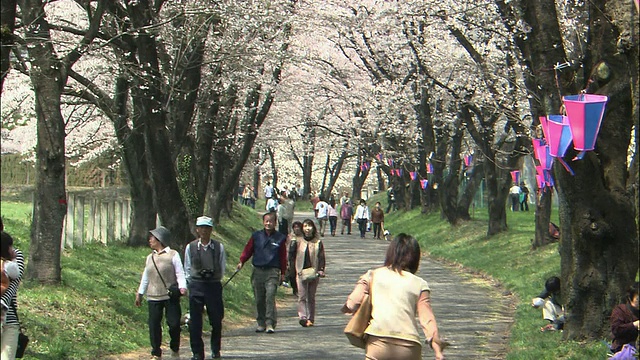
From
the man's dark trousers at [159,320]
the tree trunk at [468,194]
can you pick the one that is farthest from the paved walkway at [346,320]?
the tree trunk at [468,194]

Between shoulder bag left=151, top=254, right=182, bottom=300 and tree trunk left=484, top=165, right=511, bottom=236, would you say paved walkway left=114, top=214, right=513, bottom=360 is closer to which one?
shoulder bag left=151, top=254, right=182, bottom=300

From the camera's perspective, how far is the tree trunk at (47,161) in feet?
43.7

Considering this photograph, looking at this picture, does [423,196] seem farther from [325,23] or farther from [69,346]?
[69,346]

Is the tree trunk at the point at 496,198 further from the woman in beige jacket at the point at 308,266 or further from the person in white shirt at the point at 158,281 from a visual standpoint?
the person in white shirt at the point at 158,281

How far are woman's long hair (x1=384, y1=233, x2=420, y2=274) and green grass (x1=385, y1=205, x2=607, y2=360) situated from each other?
4925 mm

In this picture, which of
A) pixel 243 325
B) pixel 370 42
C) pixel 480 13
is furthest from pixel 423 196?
pixel 243 325

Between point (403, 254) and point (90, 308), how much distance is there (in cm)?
738

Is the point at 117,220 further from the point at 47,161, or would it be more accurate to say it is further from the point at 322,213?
the point at 322,213

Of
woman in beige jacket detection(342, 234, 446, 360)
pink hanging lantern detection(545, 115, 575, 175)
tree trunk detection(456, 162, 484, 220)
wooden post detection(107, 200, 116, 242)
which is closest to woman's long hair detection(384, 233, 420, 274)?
woman in beige jacket detection(342, 234, 446, 360)

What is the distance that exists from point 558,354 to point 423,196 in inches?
1206

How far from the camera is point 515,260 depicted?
24000mm

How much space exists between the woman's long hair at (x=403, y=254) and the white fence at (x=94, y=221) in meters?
11.5

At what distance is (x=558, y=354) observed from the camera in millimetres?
11789

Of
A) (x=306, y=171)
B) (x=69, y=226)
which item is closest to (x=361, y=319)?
(x=69, y=226)
